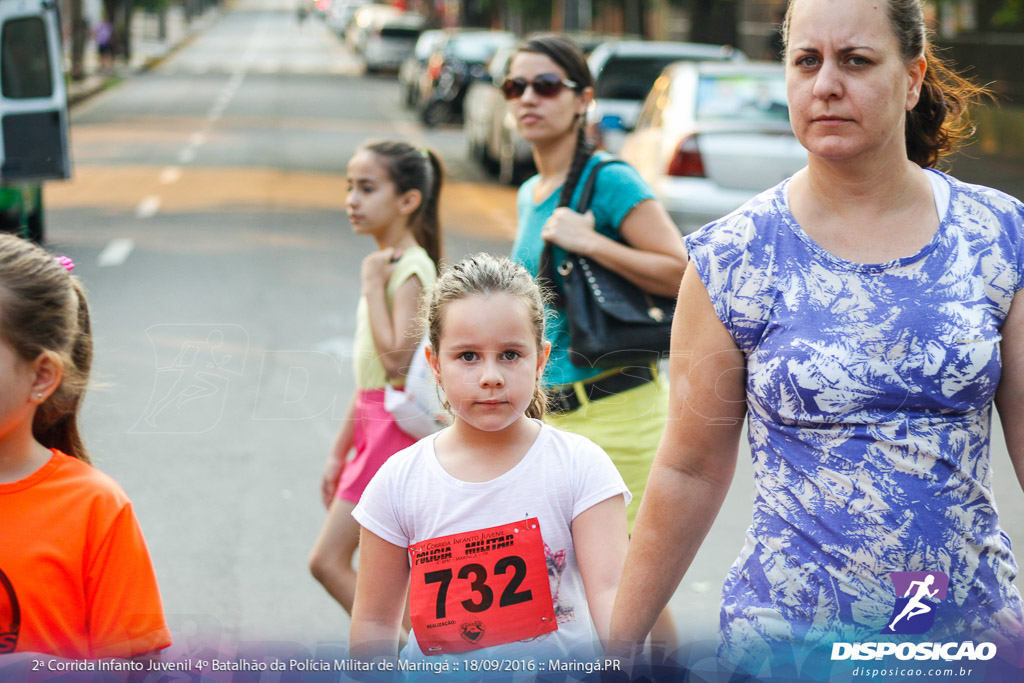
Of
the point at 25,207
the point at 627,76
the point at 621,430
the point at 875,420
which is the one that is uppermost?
the point at 875,420

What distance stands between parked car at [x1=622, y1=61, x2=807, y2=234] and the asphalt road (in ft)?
7.53

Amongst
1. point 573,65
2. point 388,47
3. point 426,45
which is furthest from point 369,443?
point 388,47

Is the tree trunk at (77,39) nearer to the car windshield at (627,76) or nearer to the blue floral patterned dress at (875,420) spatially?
the car windshield at (627,76)

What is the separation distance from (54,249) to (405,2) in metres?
90.1

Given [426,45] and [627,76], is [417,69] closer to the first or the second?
[426,45]

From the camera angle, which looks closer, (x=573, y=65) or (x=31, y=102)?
(x=573, y=65)

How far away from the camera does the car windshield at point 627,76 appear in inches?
582

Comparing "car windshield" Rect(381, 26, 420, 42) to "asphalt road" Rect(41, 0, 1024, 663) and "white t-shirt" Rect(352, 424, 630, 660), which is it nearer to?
"asphalt road" Rect(41, 0, 1024, 663)

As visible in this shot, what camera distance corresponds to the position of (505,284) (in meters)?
2.29

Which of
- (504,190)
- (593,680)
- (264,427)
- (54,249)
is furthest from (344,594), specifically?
(504,190)

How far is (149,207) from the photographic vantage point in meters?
15.0

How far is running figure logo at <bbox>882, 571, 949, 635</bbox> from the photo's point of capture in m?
1.91

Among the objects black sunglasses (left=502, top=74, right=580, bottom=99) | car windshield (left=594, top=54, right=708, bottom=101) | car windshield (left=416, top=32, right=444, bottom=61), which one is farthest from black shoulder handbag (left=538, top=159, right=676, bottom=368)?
car windshield (left=416, top=32, right=444, bottom=61)

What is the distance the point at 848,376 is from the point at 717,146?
27.2ft
